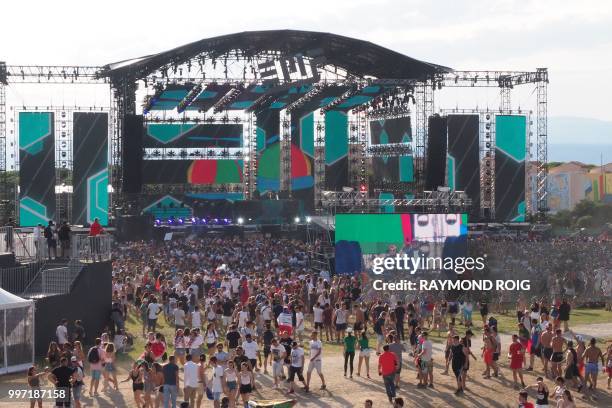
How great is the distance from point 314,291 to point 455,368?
25.2 ft

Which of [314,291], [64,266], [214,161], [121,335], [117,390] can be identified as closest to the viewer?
[117,390]

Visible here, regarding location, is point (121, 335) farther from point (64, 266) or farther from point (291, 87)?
point (291, 87)

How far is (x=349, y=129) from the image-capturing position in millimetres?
48062

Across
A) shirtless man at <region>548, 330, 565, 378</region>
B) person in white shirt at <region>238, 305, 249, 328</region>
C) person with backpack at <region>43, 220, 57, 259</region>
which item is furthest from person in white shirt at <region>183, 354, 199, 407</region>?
person with backpack at <region>43, 220, 57, 259</region>

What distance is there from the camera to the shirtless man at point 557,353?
1677cm

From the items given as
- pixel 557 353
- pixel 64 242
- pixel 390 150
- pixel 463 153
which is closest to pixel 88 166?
pixel 390 150

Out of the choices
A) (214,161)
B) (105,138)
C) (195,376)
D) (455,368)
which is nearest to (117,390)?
(195,376)

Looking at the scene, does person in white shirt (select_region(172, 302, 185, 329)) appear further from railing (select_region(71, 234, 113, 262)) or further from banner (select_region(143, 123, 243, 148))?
banner (select_region(143, 123, 243, 148))

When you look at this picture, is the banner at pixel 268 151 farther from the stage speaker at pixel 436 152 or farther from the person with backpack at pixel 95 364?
the person with backpack at pixel 95 364

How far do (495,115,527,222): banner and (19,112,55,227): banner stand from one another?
18.8 m

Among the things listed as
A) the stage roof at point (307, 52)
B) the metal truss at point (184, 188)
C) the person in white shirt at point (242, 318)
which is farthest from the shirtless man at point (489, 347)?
the metal truss at point (184, 188)

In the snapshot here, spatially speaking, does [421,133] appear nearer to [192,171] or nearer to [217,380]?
[192,171]

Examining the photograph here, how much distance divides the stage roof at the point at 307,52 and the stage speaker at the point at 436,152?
82.7 inches

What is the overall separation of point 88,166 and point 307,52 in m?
9.88
